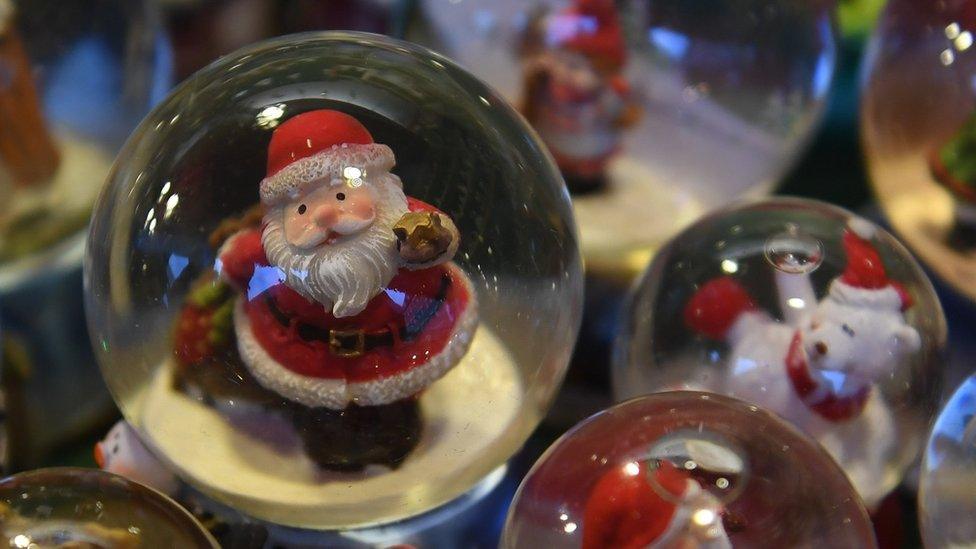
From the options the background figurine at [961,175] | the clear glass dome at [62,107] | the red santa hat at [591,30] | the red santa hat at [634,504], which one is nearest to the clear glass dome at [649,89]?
the red santa hat at [591,30]

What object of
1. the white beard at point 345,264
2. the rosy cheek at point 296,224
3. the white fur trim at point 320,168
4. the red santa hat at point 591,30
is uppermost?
the white fur trim at point 320,168

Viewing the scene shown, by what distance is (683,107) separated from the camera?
140 cm

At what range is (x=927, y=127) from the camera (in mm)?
1205

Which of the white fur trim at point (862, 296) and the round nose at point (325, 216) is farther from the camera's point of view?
the white fur trim at point (862, 296)

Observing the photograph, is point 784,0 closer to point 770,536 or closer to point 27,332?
point 770,536

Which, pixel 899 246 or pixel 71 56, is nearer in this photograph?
pixel 899 246

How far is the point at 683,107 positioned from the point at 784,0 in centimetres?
18

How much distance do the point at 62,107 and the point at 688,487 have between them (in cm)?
92

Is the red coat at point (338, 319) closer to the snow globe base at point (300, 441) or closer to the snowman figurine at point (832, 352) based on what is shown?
the snow globe base at point (300, 441)

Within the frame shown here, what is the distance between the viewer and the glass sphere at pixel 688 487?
72 cm

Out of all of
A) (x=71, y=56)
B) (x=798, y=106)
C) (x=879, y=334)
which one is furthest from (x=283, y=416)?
(x=798, y=106)

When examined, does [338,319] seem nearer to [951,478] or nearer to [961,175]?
[951,478]

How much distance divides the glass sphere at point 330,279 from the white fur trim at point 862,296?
0.22 m

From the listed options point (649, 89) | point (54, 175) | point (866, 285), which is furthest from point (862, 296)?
point (54, 175)
